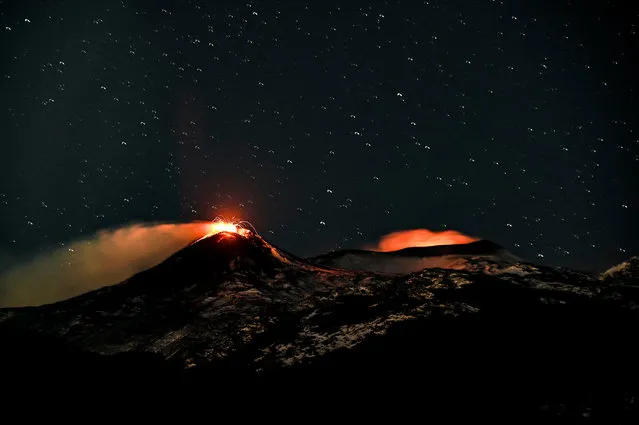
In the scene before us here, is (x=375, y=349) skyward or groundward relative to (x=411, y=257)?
skyward

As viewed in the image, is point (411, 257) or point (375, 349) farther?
point (411, 257)

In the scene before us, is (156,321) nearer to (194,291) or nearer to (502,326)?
(194,291)

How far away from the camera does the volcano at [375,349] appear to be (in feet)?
18.9

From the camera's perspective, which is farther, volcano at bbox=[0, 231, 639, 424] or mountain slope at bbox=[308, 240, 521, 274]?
mountain slope at bbox=[308, 240, 521, 274]

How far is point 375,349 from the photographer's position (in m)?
7.62

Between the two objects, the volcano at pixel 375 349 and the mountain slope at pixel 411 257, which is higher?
the volcano at pixel 375 349

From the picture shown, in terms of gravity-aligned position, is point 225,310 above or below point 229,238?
below

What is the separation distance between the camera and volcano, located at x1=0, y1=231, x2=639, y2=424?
5766 mm

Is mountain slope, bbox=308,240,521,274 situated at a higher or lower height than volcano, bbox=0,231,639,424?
lower

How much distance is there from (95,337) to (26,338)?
3.25 meters

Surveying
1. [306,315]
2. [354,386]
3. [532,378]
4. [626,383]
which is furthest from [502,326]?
[306,315]

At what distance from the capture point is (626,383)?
5477 mm

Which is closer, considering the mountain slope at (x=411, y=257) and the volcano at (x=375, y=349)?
the volcano at (x=375, y=349)

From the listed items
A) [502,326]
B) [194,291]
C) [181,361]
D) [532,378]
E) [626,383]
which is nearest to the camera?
[626,383]
